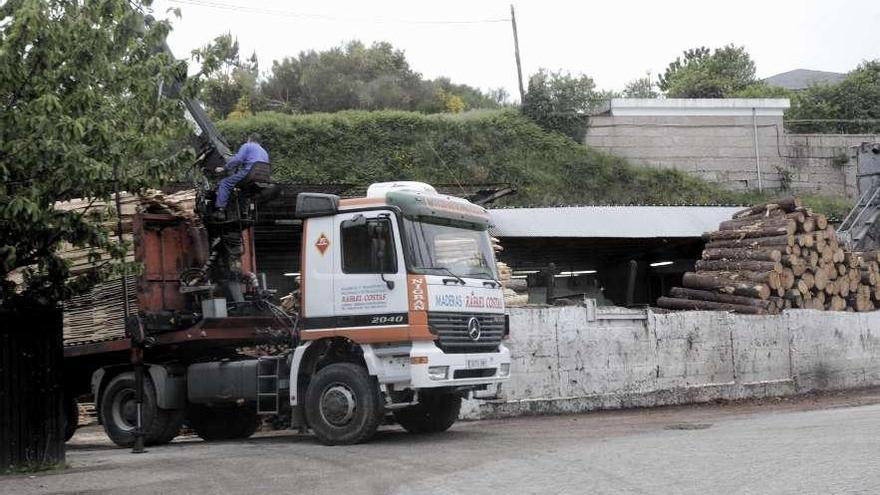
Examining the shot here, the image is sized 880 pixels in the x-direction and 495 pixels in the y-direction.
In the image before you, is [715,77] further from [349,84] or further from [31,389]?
[31,389]

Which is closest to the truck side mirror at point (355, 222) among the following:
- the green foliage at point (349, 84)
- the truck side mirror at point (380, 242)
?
the truck side mirror at point (380, 242)

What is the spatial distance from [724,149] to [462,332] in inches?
937

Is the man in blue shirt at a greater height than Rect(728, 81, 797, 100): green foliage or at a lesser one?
lesser

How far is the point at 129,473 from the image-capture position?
35.1 ft

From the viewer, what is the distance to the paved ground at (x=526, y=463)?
8.88 metres

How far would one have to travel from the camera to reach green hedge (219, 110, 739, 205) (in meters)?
30.7

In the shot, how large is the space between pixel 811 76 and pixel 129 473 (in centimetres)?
7885

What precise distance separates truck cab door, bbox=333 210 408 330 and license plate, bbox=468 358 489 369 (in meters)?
1.06

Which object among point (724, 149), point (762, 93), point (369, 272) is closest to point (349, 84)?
point (724, 149)

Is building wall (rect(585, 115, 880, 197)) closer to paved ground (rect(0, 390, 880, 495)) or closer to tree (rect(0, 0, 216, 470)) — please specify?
paved ground (rect(0, 390, 880, 495))

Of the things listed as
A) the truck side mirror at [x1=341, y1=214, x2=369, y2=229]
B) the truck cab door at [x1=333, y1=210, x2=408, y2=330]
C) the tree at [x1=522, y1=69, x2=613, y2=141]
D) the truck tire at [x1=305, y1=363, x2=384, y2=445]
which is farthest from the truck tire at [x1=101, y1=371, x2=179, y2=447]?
the tree at [x1=522, y1=69, x2=613, y2=141]

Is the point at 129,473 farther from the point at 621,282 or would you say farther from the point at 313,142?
the point at 313,142

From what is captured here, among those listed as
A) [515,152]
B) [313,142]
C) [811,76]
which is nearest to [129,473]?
[313,142]

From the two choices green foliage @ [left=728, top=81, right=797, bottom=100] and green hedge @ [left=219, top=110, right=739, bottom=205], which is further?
green foliage @ [left=728, top=81, right=797, bottom=100]
